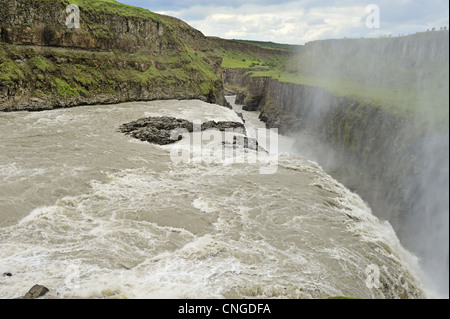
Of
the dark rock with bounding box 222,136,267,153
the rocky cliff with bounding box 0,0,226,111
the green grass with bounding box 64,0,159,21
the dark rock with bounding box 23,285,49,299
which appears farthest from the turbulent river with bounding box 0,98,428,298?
the green grass with bounding box 64,0,159,21

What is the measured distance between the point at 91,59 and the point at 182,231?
39.9 meters

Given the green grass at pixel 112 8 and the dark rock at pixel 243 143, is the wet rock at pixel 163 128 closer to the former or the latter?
the dark rock at pixel 243 143

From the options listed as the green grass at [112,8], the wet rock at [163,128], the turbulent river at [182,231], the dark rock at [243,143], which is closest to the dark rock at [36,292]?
the turbulent river at [182,231]

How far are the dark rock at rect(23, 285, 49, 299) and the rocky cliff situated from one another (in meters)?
32.7

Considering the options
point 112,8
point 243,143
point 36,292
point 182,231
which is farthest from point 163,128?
point 112,8

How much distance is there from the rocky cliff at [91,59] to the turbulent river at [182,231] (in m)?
16.2

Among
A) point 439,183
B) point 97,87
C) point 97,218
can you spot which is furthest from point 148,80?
point 439,183

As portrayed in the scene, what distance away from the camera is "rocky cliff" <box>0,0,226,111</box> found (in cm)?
3881

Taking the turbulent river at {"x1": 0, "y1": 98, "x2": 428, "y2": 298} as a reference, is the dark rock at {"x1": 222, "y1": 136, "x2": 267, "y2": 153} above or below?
above

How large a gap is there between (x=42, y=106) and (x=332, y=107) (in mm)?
32162

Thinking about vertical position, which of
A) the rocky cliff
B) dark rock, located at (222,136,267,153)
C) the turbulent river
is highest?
the rocky cliff

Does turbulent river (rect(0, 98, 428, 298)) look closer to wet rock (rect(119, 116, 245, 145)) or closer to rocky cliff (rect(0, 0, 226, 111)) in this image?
wet rock (rect(119, 116, 245, 145))

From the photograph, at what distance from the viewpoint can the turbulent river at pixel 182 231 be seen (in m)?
10.8

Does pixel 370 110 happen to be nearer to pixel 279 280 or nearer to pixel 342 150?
pixel 342 150
